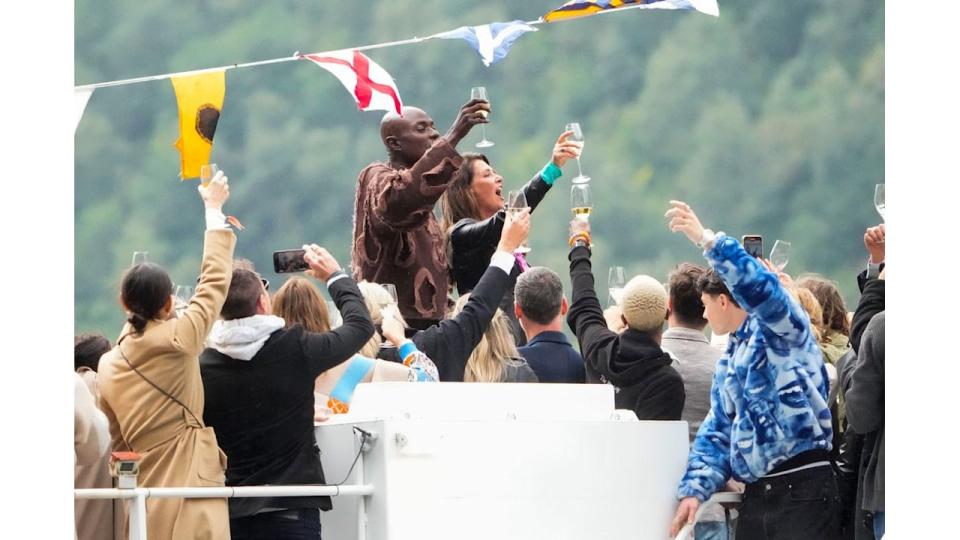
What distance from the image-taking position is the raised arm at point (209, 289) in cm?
465

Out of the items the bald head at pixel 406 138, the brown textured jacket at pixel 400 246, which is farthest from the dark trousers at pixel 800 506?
the bald head at pixel 406 138

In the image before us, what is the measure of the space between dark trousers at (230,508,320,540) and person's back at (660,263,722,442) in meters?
1.43

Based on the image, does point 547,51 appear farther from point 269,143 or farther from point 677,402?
point 677,402

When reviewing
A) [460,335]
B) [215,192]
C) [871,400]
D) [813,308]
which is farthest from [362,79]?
[871,400]

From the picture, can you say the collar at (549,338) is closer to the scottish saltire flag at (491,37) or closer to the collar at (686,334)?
the collar at (686,334)

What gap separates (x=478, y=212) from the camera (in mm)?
7504

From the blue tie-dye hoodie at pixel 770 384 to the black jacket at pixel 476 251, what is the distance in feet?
6.93

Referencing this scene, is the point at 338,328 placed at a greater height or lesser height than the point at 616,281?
lesser

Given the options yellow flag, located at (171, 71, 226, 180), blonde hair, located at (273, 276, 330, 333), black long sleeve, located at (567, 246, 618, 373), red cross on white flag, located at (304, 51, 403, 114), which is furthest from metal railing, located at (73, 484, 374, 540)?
red cross on white flag, located at (304, 51, 403, 114)

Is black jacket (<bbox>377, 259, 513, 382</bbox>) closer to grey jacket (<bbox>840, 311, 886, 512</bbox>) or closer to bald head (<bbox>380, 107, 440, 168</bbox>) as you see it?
grey jacket (<bbox>840, 311, 886, 512</bbox>)

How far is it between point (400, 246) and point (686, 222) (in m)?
2.52

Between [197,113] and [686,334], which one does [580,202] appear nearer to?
[686,334]

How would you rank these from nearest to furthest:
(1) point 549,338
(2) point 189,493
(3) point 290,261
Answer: (2) point 189,493, (3) point 290,261, (1) point 549,338
